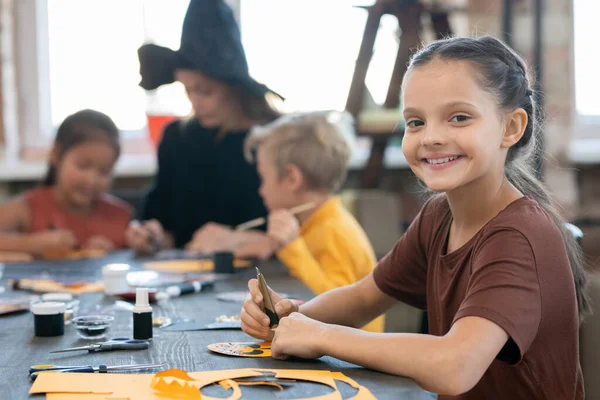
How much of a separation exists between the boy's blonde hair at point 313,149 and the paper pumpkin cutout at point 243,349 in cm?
105

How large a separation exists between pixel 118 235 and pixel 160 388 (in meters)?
1.94

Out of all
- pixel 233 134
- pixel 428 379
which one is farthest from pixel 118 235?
pixel 428 379

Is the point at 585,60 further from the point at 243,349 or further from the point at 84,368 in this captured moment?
the point at 84,368

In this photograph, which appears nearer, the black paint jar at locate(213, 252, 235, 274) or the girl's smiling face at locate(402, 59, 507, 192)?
the girl's smiling face at locate(402, 59, 507, 192)

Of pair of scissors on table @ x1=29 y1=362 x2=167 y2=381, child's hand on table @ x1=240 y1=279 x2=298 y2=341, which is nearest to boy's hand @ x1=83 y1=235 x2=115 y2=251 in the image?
child's hand on table @ x1=240 y1=279 x2=298 y2=341

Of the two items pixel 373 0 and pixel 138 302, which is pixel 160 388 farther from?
pixel 373 0

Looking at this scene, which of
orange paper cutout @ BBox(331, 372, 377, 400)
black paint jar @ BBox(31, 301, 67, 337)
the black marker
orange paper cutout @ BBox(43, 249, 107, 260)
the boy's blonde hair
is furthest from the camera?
orange paper cutout @ BBox(43, 249, 107, 260)

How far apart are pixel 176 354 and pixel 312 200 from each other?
1.13 meters

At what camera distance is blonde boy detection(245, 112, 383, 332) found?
1.92 m

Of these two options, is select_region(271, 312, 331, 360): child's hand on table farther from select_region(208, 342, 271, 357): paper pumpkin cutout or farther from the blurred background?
the blurred background

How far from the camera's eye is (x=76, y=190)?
2717 millimetres

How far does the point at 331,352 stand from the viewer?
3.36 ft

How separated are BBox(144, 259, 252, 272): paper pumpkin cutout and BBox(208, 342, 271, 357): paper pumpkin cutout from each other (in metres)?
0.89

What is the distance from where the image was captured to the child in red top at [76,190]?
2693 millimetres
